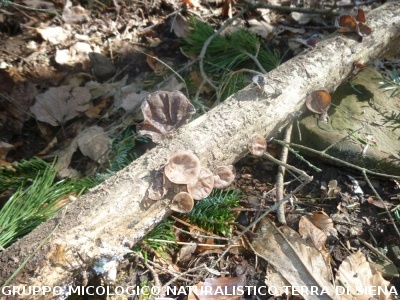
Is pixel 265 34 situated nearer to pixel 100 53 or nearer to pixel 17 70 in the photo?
pixel 100 53

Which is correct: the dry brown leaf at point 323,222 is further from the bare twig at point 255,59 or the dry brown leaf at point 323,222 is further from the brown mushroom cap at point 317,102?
the bare twig at point 255,59

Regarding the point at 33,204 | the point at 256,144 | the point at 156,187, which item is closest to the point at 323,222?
the point at 256,144

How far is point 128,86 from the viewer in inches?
146

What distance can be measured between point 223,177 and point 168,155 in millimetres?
373

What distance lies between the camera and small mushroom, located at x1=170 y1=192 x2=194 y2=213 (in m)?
2.29

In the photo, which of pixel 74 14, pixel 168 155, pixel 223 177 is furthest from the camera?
pixel 74 14

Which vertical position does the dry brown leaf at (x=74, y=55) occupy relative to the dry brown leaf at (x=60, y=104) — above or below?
above

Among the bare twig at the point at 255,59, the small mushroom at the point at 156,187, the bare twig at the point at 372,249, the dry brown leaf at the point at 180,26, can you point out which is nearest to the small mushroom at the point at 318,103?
the bare twig at the point at 255,59

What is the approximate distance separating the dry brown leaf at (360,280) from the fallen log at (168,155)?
0.94m

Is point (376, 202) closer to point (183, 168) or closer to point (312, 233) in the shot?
point (312, 233)

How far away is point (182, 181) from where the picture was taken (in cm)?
226

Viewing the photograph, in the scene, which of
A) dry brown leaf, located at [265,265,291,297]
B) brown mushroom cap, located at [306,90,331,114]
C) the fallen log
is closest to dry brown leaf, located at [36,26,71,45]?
the fallen log

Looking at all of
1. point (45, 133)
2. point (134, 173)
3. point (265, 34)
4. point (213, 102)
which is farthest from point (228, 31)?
point (134, 173)

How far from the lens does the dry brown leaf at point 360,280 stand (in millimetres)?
2344
